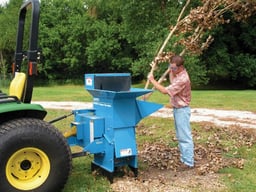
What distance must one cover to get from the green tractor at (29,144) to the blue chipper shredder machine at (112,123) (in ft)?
2.45

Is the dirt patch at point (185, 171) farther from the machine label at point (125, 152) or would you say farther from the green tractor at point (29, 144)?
the green tractor at point (29, 144)

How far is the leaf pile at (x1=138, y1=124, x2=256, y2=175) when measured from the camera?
19.6 ft

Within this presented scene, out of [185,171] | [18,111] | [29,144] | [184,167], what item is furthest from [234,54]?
[29,144]

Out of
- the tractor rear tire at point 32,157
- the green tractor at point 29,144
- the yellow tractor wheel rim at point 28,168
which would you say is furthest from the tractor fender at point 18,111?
the yellow tractor wheel rim at point 28,168

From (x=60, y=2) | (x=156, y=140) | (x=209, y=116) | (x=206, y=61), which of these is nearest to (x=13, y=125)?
(x=156, y=140)

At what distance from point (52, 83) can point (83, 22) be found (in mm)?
6758

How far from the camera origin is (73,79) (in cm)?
4131

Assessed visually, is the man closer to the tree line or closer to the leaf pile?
the leaf pile

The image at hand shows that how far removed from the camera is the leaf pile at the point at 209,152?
5.99 m

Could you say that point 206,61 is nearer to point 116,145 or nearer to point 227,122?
point 227,122

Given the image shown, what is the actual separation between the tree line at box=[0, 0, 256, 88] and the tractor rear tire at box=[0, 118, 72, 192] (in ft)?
86.8

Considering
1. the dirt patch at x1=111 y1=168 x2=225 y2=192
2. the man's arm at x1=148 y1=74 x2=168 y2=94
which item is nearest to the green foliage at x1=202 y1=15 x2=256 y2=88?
the man's arm at x1=148 y1=74 x2=168 y2=94

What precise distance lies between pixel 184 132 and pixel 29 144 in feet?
7.66

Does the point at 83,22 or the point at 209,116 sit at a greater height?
the point at 83,22
